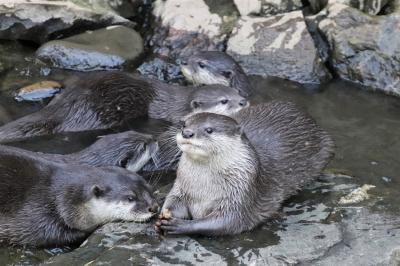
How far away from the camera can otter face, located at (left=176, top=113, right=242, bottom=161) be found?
303 centimetres

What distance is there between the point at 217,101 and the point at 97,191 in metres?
1.68

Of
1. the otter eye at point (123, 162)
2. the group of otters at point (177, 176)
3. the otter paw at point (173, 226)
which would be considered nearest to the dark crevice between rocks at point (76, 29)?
the group of otters at point (177, 176)

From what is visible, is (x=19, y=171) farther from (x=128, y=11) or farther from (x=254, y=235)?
(x=128, y=11)

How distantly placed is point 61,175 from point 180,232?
2.59 ft

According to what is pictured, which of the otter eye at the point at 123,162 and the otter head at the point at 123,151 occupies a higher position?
the otter head at the point at 123,151

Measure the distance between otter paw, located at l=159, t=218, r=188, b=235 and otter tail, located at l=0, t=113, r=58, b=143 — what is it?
1.71 metres

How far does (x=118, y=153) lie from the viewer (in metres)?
4.05

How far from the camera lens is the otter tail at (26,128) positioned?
4418 millimetres

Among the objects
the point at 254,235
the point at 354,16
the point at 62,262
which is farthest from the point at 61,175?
the point at 354,16

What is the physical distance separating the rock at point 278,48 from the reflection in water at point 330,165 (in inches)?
4.1

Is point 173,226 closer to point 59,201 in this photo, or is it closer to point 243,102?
point 59,201

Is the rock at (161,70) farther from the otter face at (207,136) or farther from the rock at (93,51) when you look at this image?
the otter face at (207,136)

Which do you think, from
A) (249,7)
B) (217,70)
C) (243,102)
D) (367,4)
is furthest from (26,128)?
(367,4)

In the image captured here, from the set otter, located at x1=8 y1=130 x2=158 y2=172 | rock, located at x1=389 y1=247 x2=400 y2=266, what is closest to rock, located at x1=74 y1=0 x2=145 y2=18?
otter, located at x1=8 y1=130 x2=158 y2=172
